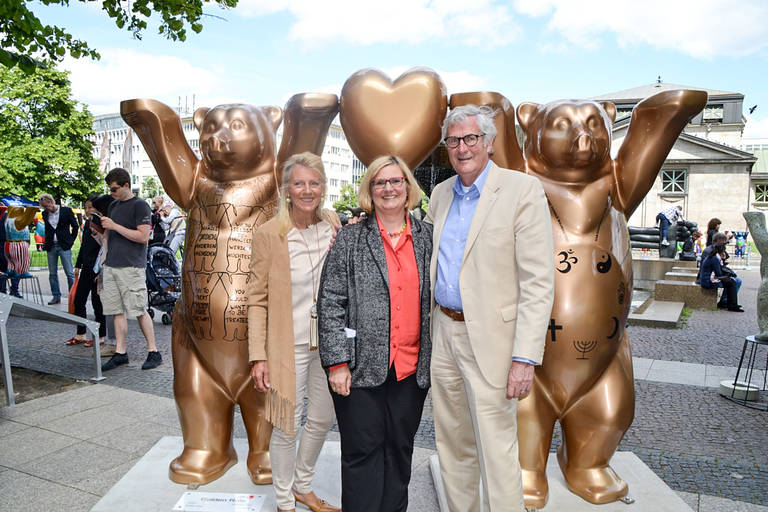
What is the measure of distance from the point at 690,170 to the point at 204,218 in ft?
112

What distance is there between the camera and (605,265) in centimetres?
256

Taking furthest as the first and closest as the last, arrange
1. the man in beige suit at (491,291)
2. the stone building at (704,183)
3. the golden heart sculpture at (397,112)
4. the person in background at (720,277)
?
1. the stone building at (704,183)
2. the person in background at (720,277)
3. the golden heart sculpture at (397,112)
4. the man in beige suit at (491,291)

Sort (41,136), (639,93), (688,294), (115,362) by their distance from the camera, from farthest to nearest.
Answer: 1. (639,93)
2. (41,136)
3. (688,294)
4. (115,362)

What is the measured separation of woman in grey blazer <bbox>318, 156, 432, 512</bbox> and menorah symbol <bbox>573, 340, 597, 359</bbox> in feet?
2.53

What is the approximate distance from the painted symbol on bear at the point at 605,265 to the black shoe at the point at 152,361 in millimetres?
4589

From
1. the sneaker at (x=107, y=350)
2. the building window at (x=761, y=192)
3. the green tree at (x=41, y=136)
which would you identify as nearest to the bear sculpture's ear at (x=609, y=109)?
the sneaker at (x=107, y=350)

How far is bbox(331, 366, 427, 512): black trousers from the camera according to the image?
2.17m

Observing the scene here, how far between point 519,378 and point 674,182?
3447 centimetres

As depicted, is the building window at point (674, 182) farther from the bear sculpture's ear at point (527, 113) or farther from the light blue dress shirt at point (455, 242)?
the light blue dress shirt at point (455, 242)

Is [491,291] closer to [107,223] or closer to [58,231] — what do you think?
[107,223]

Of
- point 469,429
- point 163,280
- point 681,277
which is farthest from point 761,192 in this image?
point 469,429

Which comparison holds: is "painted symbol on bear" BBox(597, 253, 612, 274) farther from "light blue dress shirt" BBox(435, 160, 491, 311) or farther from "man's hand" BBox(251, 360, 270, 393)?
"man's hand" BBox(251, 360, 270, 393)

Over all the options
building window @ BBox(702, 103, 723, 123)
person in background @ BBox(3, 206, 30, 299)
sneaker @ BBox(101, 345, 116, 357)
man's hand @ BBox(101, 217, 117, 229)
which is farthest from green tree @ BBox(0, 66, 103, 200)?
building window @ BBox(702, 103, 723, 123)

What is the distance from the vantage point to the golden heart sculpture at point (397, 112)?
265 centimetres
